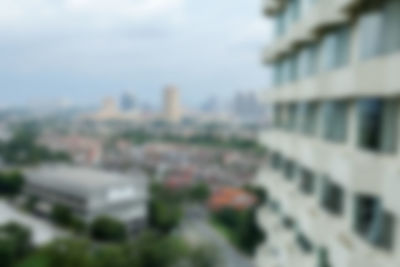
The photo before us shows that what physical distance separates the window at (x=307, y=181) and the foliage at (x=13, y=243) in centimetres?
959

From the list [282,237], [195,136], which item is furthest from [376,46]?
[195,136]

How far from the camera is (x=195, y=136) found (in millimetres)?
40812

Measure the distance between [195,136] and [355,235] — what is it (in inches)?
1514

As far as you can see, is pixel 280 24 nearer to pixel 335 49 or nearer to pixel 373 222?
pixel 335 49

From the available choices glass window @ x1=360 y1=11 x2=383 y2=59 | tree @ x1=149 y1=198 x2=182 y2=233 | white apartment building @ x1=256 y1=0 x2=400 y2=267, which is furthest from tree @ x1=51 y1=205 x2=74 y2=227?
glass window @ x1=360 y1=11 x2=383 y2=59

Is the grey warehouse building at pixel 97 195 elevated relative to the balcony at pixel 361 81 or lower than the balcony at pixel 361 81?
lower

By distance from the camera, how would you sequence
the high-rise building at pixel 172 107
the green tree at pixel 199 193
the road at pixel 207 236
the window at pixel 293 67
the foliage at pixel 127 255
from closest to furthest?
1. the window at pixel 293 67
2. the foliage at pixel 127 255
3. the road at pixel 207 236
4. the green tree at pixel 199 193
5. the high-rise building at pixel 172 107

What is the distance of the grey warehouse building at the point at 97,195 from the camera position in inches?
612

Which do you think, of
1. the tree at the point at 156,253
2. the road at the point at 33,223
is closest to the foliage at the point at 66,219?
the road at the point at 33,223

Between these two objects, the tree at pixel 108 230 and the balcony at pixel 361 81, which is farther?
the tree at pixel 108 230

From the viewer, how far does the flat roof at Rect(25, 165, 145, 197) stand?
16094 millimetres

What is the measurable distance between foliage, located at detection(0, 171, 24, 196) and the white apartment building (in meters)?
18.6

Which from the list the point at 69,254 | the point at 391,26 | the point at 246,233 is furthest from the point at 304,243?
the point at 246,233

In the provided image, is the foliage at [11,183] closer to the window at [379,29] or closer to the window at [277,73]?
the window at [277,73]
